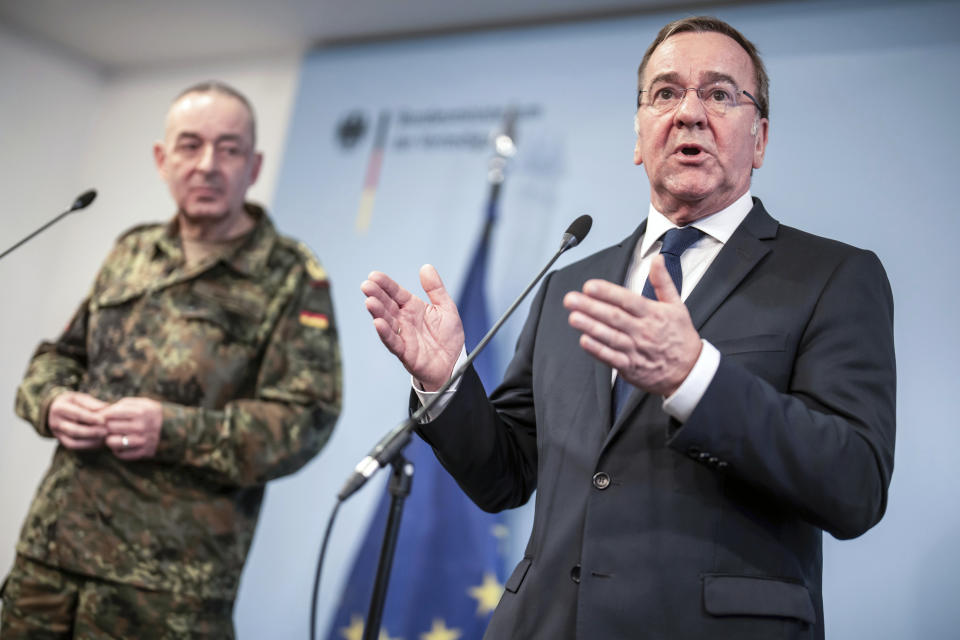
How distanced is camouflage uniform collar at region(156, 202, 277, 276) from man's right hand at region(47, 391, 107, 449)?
52 centimetres

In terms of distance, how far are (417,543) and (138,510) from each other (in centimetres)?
134

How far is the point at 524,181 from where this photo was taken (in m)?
3.71

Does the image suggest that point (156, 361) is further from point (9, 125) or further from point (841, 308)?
point (9, 125)

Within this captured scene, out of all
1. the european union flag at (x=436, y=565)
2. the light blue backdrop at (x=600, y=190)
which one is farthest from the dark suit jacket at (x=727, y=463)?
the european union flag at (x=436, y=565)

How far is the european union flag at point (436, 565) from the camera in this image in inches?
128

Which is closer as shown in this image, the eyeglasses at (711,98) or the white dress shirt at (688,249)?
the white dress shirt at (688,249)

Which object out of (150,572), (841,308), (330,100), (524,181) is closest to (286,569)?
(150,572)

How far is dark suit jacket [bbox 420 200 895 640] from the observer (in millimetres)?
1152

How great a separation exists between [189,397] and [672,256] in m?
1.49

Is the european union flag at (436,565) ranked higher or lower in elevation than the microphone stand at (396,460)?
lower

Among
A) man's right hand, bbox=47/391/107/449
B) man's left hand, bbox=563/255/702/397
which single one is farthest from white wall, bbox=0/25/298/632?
man's left hand, bbox=563/255/702/397

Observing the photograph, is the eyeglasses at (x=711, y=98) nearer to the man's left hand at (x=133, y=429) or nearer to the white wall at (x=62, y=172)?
the man's left hand at (x=133, y=429)

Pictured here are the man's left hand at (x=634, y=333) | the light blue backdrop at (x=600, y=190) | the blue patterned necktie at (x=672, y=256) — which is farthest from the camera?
the light blue backdrop at (x=600, y=190)

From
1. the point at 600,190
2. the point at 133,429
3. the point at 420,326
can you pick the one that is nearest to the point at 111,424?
the point at 133,429
